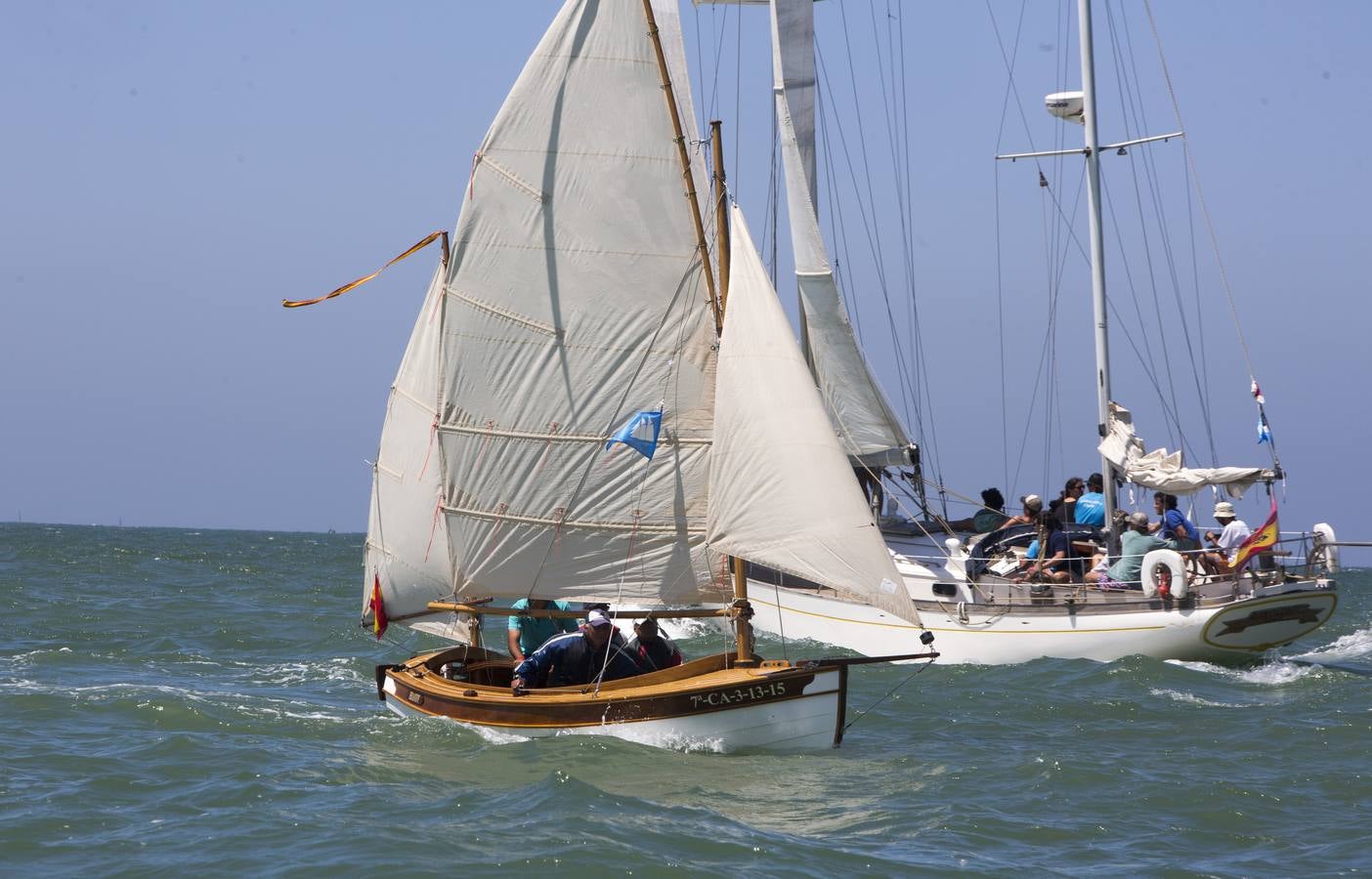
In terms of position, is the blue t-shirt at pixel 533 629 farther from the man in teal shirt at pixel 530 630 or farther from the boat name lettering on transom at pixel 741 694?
the boat name lettering on transom at pixel 741 694

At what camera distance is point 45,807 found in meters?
13.2

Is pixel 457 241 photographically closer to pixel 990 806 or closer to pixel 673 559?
pixel 673 559

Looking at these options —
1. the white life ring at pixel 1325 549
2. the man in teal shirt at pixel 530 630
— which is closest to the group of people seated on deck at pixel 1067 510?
the white life ring at pixel 1325 549

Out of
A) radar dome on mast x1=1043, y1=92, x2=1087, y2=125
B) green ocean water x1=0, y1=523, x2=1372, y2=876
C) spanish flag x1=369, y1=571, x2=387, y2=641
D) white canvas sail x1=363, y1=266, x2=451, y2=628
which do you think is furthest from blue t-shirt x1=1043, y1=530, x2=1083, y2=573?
spanish flag x1=369, y1=571, x2=387, y2=641

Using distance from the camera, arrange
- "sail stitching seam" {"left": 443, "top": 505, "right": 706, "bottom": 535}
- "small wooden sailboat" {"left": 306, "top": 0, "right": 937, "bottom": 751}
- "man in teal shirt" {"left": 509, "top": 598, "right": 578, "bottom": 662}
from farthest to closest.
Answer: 1. "man in teal shirt" {"left": 509, "top": 598, "right": 578, "bottom": 662}
2. "sail stitching seam" {"left": 443, "top": 505, "right": 706, "bottom": 535}
3. "small wooden sailboat" {"left": 306, "top": 0, "right": 937, "bottom": 751}

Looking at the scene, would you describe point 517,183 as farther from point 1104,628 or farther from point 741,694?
point 1104,628

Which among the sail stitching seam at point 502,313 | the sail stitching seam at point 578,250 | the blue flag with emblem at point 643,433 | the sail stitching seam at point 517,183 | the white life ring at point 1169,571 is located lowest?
the white life ring at point 1169,571

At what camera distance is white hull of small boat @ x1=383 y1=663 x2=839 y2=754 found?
582 inches

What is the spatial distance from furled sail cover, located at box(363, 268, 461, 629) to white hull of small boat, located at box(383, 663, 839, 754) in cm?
341

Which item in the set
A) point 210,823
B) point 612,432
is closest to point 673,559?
point 612,432

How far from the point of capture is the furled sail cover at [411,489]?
17.2 metres

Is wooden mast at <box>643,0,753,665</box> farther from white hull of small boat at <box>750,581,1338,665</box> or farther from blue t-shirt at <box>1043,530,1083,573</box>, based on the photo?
blue t-shirt at <box>1043,530,1083,573</box>

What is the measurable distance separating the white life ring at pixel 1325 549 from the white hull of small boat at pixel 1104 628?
2.26 feet

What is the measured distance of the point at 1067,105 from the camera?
26.1 metres
